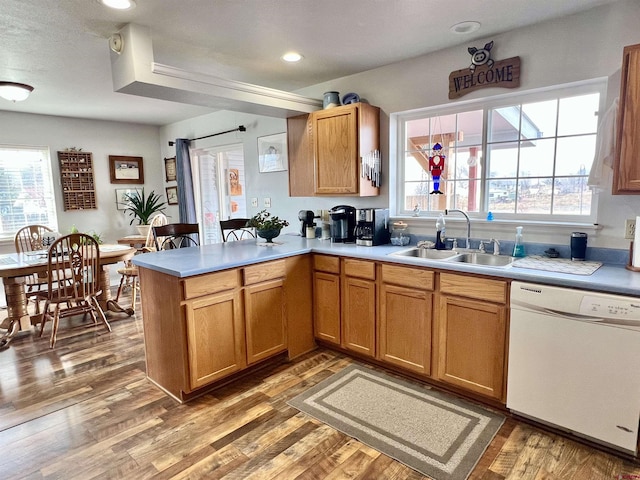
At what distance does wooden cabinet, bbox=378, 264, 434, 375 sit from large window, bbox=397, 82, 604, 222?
0.84 metres

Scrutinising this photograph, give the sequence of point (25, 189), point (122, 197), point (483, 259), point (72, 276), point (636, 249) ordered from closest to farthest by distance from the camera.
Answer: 1. point (636, 249)
2. point (483, 259)
3. point (72, 276)
4. point (25, 189)
5. point (122, 197)

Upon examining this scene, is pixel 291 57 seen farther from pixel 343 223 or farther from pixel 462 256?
pixel 462 256

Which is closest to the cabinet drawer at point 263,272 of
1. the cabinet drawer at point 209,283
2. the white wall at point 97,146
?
the cabinet drawer at point 209,283

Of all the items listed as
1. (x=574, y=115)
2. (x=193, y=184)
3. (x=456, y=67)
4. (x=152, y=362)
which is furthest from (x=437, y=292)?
(x=193, y=184)

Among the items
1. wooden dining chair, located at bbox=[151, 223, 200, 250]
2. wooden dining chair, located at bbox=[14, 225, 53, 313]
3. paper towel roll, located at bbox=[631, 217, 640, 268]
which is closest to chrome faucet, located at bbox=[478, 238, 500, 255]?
paper towel roll, located at bbox=[631, 217, 640, 268]

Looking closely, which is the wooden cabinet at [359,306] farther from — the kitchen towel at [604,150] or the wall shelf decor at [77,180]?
the wall shelf decor at [77,180]

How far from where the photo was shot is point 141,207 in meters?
5.77

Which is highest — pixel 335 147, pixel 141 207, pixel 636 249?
pixel 335 147

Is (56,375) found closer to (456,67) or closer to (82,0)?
(82,0)

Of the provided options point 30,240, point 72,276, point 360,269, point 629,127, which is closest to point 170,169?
point 30,240

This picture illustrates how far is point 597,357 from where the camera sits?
1.83 meters

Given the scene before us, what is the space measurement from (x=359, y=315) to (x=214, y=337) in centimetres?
108

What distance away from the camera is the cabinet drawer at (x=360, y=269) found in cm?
272

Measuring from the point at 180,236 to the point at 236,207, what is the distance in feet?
5.67
